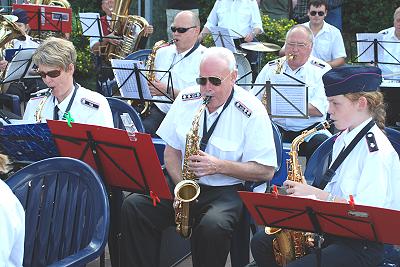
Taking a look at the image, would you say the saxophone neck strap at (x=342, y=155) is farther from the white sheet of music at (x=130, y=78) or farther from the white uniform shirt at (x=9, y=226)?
the white sheet of music at (x=130, y=78)

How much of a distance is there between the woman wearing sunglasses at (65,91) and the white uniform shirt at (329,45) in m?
4.47

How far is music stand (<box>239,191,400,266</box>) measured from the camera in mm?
2869

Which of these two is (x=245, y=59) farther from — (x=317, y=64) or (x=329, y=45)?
(x=317, y=64)

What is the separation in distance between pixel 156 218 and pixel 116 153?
0.58m

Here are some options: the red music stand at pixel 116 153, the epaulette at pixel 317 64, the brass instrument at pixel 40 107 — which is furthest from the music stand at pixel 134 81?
the red music stand at pixel 116 153

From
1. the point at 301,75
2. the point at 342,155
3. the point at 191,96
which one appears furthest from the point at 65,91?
the point at 301,75

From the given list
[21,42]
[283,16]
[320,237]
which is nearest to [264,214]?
[320,237]

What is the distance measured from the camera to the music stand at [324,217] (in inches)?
113

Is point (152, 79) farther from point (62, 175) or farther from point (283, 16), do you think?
point (283, 16)

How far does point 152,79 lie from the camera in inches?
240

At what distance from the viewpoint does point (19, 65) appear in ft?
20.6

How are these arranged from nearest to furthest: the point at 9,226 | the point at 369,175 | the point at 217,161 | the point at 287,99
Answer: the point at 9,226
the point at 369,175
the point at 217,161
the point at 287,99

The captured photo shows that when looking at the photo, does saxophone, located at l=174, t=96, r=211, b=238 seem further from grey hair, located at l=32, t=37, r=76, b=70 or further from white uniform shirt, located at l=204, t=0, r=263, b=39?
white uniform shirt, located at l=204, t=0, r=263, b=39

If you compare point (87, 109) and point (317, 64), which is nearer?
point (87, 109)
